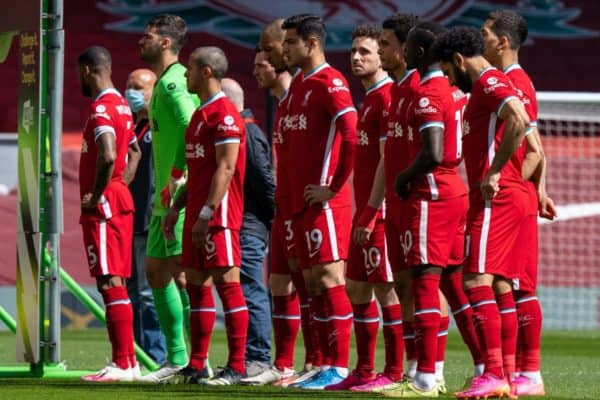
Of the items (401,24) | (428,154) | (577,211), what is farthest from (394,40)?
(577,211)

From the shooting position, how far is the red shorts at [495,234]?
7605 millimetres

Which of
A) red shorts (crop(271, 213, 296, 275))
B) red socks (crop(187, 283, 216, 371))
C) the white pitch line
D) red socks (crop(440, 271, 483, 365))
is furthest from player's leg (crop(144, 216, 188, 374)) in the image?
the white pitch line

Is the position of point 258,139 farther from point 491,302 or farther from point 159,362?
point 491,302

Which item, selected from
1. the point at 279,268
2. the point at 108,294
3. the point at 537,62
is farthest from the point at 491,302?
the point at 537,62

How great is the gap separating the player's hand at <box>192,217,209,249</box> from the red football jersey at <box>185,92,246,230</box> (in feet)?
0.35

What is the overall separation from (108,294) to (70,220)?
22.6 ft

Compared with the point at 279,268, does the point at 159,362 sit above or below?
below

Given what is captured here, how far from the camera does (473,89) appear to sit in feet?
25.2

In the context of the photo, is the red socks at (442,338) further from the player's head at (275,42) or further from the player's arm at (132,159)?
the player's arm at (132,159)

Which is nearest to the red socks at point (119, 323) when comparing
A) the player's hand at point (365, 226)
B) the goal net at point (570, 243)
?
the player's hand at point (365, 226)

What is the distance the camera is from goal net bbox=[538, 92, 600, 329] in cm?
1745

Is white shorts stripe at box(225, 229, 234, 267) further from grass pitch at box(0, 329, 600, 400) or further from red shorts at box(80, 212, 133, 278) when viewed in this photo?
red shorts at box(80, 212, 133, 278)

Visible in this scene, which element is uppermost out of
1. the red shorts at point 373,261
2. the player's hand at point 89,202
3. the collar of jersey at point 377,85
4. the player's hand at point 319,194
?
the collar of jersey at point 377,85

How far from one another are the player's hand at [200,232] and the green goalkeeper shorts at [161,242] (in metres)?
0.85
